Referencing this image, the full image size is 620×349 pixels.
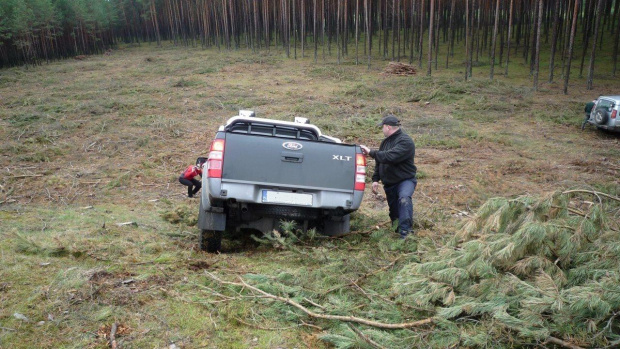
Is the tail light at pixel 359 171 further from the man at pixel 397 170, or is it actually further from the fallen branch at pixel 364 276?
the fallen branch at pixel 364 276

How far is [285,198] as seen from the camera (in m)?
5.46

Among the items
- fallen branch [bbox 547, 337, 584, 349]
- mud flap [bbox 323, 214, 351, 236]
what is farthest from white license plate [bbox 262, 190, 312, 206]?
fallen branch [bbox 547, 337, 584, 349]

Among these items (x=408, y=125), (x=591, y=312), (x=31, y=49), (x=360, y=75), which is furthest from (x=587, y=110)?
(x=31, y=49)

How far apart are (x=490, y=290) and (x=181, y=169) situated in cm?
895

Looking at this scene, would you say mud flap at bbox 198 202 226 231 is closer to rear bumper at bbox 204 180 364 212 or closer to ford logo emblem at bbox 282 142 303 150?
rear bumper at bbox 204 180 364 212

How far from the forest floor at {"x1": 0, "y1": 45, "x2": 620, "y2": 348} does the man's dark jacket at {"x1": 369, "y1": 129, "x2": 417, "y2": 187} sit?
2.61 feet

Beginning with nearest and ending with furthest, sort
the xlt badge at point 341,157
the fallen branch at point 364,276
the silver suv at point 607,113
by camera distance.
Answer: the fallen branch at point 364,276
the xlt badge at point 341,157
the silver suv at point 607,113

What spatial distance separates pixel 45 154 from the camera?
466 inches

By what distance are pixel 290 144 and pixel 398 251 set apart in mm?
1753

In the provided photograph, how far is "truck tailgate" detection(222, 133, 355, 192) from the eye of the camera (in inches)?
211

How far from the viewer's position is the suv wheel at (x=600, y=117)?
14.6m

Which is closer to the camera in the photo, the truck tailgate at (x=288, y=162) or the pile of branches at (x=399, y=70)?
the truck tailgate at (x=288, y=162)

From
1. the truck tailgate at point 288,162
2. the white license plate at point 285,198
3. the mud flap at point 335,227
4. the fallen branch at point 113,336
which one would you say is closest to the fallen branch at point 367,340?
the fallen branch at point 113,336

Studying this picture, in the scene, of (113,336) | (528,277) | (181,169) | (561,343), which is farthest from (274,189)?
(181,169)
